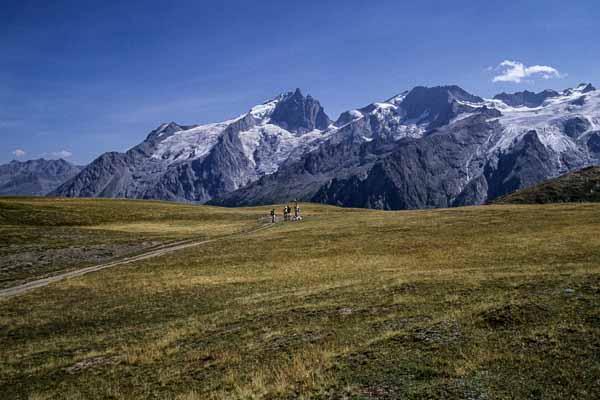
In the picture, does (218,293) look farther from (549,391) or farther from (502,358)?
(549,391)

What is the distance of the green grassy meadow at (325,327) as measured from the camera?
1523 cm

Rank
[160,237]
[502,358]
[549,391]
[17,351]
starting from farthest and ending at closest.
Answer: [160,237] → [17,351] → [502,358] → [549,391]

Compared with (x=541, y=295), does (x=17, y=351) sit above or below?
below

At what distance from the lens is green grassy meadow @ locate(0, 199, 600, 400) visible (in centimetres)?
1523

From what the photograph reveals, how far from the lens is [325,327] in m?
22.1

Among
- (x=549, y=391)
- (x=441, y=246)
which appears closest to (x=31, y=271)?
(x=441, y=246)

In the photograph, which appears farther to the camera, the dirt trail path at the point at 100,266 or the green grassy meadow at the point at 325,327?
the dirt trail path at the point at 100,266

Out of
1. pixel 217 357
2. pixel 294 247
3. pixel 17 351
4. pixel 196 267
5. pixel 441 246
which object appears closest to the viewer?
pixel 217 357

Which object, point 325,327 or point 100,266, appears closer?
point 325,327

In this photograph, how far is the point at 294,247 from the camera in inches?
2186

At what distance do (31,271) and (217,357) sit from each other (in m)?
→ 36.8

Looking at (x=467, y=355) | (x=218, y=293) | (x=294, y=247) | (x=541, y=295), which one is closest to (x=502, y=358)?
(x=467, y=355)

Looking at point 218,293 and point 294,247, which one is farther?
point 294,247

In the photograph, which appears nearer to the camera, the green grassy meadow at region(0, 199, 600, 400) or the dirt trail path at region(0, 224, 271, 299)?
the green grassy meadow at region(0, 199, 600, 400)
